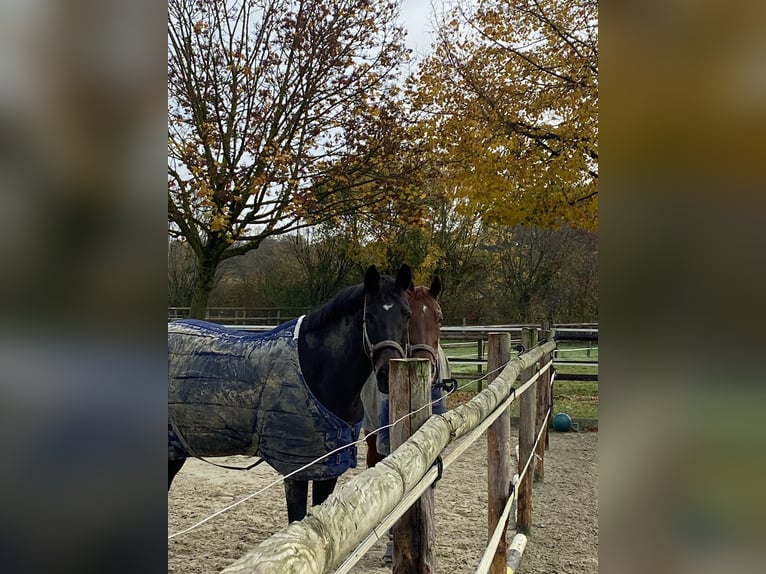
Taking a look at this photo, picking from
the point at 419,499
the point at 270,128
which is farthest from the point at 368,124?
the point at 419,499

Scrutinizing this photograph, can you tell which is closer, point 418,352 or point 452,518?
point 418,352

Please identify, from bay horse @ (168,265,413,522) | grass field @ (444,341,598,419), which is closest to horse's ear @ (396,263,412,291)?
bay horse @ (168,265,413,522)

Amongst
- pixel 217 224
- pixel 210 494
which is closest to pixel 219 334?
pixel 210 494

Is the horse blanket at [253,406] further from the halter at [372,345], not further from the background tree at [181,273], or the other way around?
the background tree at [181,273]

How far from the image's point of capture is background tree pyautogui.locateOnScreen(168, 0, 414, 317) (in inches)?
220

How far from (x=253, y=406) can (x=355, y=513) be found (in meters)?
1.69

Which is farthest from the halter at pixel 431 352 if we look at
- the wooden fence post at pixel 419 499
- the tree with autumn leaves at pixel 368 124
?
the tree with autumn leaves at pixel 368 124

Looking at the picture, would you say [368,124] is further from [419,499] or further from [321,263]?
[419,499]

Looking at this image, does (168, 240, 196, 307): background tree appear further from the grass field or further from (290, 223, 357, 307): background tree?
the grass field

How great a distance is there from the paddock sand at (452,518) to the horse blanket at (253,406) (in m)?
0.46

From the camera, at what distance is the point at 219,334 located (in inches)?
103

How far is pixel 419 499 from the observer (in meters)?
1.30

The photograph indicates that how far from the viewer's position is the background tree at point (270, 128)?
5.58m

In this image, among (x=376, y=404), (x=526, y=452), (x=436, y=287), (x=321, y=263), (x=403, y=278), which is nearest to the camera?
(x=403, y=278)
